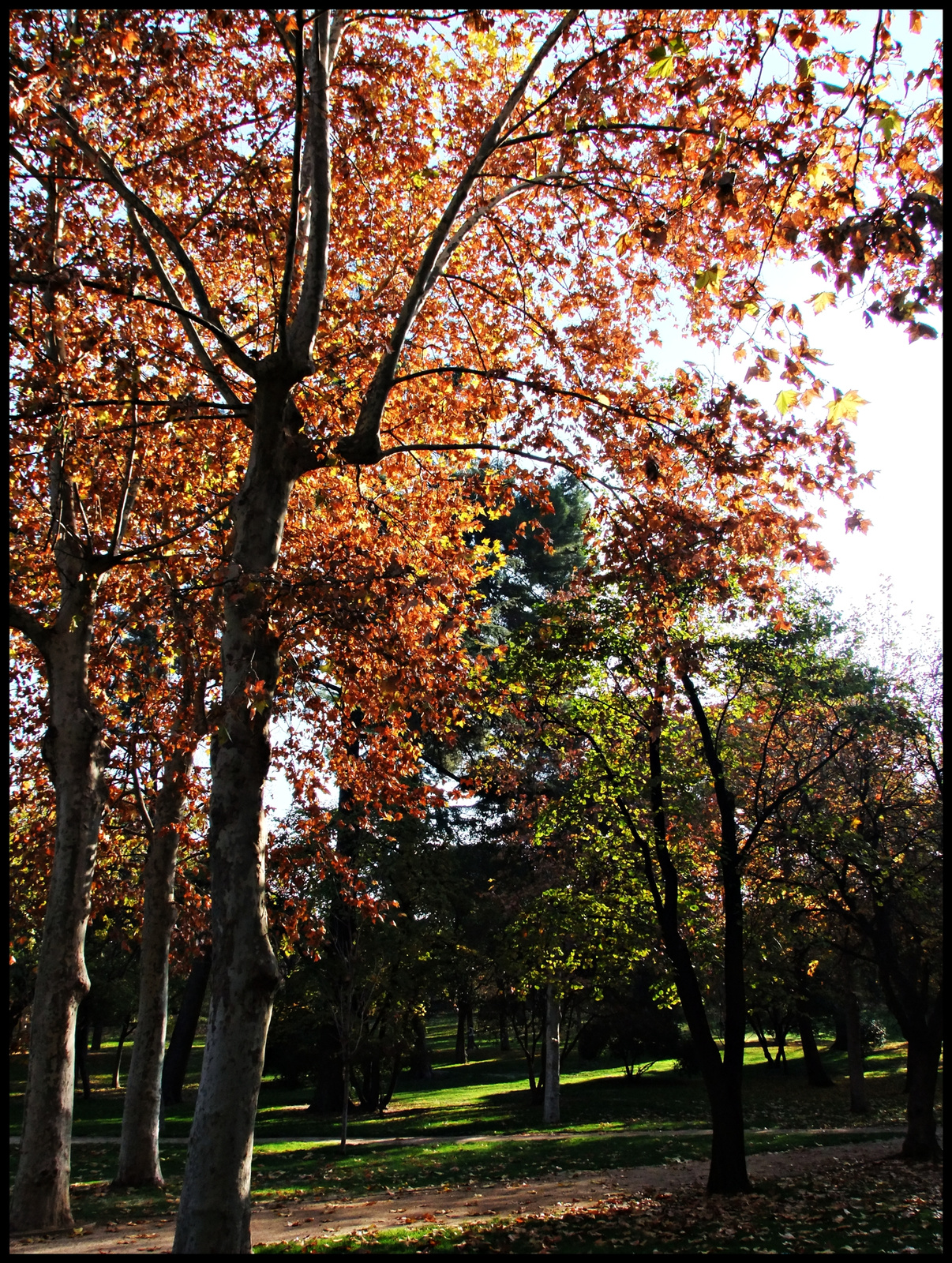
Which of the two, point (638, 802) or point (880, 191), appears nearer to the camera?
point (880, 191)

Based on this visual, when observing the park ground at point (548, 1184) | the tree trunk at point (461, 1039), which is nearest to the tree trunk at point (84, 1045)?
the park ground at point (548, 1184)

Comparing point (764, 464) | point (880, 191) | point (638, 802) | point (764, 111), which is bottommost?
point (638, 802)

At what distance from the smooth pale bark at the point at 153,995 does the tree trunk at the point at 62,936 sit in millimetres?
1396

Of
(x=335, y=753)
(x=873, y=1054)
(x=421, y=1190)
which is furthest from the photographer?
(x=873, y=1054)

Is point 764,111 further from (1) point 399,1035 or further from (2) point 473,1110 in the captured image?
(2) point 473,1110

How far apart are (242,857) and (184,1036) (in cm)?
2762

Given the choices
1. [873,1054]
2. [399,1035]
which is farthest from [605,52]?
[873,1054]

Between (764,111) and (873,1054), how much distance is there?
44495 mm

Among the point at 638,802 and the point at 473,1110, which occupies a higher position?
the point at 638,802

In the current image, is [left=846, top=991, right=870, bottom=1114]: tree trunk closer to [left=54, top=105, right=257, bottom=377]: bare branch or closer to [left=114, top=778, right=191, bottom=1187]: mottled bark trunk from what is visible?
[left=114, top=778, right=191, bottom=1187]: mottled bark trunk

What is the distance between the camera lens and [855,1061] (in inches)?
951

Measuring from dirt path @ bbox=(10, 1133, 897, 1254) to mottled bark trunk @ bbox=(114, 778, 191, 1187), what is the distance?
7.27 ft

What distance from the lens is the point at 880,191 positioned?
621 cm

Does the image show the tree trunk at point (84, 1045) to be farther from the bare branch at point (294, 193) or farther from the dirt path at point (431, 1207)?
the bare branch at point (294, 193)
